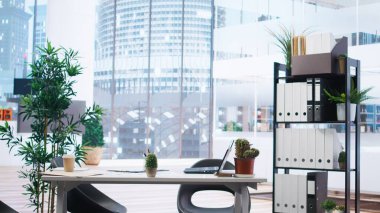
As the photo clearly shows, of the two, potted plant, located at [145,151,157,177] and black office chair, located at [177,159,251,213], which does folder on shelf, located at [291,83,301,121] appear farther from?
potted plant, located at [145,151,157,177]

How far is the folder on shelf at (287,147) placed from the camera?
4805mm

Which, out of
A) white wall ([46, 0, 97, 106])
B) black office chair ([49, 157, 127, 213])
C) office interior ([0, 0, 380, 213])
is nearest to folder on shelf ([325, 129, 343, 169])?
black office chair ([49, 157, 127, 213])

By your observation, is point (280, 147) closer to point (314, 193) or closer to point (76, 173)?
point (314, 193)

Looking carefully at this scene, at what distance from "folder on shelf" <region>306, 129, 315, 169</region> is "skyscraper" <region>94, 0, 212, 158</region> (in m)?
9.62

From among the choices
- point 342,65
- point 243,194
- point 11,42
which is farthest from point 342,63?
point 11,42

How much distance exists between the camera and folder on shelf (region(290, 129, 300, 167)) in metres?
4.76

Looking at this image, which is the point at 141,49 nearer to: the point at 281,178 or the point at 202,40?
the point at 202,40

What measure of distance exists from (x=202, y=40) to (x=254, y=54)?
484 cm

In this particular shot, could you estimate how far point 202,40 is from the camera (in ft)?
47.8

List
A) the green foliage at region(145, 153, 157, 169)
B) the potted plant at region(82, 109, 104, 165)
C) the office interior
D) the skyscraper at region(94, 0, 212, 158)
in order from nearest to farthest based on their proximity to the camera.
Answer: the green foliage at region(145, 153, 157, 169) → the office interior → the potted plant at region(82, 109, 104, 165) → the skyscraper at region(94, 0, 212, 158)

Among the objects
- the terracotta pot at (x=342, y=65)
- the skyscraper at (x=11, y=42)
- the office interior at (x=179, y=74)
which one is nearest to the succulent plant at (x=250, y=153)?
the terracotta pot at (x=342, y=65)

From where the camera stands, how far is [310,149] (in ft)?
15.4

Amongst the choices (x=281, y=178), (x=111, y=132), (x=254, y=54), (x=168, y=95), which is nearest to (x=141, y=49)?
(x=168, y=95)

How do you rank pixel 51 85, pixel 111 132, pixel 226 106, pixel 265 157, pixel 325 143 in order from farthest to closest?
pixel 111 132, pixel 226 106, pixel 265 157, pixel 325 143, pixel 51 85
